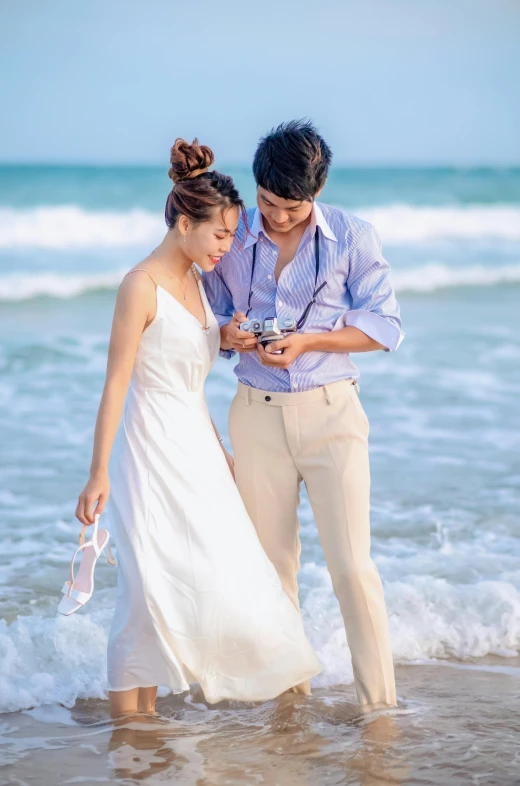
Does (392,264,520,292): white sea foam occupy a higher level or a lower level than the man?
higher

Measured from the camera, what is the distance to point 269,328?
9.95ft

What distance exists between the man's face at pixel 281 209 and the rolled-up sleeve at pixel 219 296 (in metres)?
0.35

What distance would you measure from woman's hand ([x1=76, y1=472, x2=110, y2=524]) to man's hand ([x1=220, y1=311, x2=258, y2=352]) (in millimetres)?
602

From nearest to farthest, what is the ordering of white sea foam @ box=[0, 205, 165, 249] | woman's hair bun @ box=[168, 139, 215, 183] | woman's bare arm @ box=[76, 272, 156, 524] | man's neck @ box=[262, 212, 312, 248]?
woman's bare arm @ box=[76, 272, 156, 524], woman's hair bun @ box=[168, 139, 215, 183], man's neck @ box=[262, 212, 312, 248], white sea foam @ box=[0, 205, 165, 249]

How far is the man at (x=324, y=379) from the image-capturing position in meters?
3.19

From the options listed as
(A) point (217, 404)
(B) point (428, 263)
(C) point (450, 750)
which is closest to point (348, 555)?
(C) point (450, 750)

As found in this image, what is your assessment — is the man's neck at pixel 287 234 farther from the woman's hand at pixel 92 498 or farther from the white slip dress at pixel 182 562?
the woman's hand at pixel 92 498

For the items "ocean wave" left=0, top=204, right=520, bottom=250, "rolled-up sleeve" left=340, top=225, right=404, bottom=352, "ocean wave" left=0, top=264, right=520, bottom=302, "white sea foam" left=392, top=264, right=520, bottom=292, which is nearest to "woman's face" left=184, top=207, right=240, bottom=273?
"rolled-up sleeve" left=340, top=225, right=404, bottom=352

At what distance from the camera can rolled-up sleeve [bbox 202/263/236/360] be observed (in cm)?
341

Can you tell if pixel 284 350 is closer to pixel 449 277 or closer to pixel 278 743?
pixel 278 743

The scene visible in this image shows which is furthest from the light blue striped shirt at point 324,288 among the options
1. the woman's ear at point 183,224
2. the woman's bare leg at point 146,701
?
the woman's bare leg at point 146,701

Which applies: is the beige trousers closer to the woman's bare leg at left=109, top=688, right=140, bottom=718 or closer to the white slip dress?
the white slip dress

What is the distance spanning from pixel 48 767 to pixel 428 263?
13.8 meters

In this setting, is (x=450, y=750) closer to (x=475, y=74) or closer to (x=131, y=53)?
(x=131, y=53)
